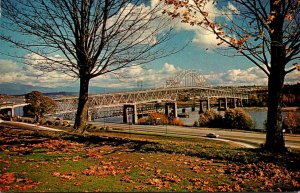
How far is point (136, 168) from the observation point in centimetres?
853

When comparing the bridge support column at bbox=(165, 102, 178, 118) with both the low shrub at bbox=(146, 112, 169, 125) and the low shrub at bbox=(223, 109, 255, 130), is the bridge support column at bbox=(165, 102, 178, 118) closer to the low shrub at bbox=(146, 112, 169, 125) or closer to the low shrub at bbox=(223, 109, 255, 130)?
the low shrub at bbox=(146, 112, 169, 125)

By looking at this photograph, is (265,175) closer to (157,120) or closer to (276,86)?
(276,86)

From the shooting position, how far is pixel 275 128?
11.6 m

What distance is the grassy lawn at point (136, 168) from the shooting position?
23.2 feet

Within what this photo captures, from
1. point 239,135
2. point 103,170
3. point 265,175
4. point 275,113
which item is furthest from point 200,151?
point 239,135

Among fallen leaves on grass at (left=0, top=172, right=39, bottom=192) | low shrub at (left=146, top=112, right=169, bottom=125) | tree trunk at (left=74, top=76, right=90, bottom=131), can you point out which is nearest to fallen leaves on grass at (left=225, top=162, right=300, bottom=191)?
fallen leaves on grass at (left=0, top=172, right=39, bottom=192)

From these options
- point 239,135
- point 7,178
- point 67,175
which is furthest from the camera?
point 239,135

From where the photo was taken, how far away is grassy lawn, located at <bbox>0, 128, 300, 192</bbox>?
7070mm

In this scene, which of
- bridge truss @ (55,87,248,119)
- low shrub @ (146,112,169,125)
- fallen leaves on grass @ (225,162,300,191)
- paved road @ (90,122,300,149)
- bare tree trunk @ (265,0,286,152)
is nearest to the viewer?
fallen leaves on grass @ (225,162,300,191)

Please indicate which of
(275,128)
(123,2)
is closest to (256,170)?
(275,128)

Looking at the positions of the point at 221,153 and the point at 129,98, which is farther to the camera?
the point at 129,98

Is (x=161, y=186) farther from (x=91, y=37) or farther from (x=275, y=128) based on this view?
(x=91, y=37)

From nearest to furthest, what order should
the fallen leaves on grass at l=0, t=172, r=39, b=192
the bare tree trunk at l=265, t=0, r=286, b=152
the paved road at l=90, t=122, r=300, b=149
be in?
the fallen leaves on grass at l=0, t=172, r=39, b=192 < the bare tree trunk at l=265, t=0, r=286, b=152 < the paved road at l=90, t=122, r=300, b=149

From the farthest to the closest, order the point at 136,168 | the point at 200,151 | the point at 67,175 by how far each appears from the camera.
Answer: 1. the point at 200,151
2. the point at 136,168
3. the point at 67,175
